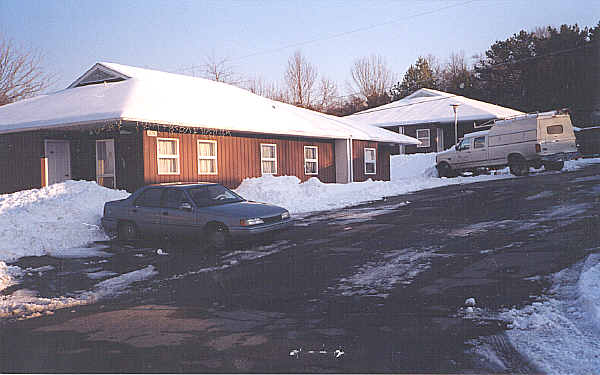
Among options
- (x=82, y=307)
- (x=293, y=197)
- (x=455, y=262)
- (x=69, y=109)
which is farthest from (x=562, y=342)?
(x=69, y=109)

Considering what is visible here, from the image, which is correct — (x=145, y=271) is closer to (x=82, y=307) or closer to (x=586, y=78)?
(x=82, y=307)

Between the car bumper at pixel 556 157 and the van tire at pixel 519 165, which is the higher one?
the car bumper at pixel 556 157

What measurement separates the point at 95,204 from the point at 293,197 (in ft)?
23.5

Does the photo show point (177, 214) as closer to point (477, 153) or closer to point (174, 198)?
point (174, 198)

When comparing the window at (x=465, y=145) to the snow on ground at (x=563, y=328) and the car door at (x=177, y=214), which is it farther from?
the snow on ground at (x=563, y=328)

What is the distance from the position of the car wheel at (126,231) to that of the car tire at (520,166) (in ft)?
60.7

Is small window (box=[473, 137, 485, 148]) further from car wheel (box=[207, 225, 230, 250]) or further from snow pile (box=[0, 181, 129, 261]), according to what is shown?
car wheel (box=[207, 225, 230, 250])

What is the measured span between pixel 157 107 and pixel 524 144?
1627 cm

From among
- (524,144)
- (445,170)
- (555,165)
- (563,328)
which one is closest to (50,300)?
(563,328)

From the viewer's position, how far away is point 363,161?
28.6 metres

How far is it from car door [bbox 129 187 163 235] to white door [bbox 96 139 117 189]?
7.47 meters

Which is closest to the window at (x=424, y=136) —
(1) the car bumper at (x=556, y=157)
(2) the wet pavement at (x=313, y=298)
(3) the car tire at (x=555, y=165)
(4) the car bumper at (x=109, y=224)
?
(3) the car tire at (x=555, y=165)

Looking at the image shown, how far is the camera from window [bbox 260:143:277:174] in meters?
23.1

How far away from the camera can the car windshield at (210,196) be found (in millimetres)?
11420
